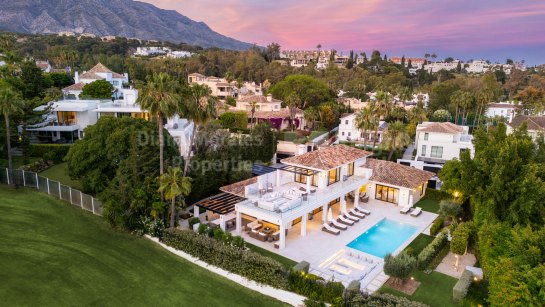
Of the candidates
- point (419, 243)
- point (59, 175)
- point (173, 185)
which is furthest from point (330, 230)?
point (59, 175)

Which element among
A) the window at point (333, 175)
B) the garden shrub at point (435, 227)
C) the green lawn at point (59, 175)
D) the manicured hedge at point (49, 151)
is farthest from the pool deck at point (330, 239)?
the manicured hedge at point (49, 151)

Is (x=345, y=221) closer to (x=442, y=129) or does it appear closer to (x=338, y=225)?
(x=338, y=225)

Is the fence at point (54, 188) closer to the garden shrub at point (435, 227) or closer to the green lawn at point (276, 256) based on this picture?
the green lawn at point (276, 256)

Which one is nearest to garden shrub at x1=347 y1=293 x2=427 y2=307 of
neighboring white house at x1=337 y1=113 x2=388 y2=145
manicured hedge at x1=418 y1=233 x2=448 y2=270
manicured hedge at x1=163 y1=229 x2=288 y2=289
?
manicured hedge at x1=163 y1=229 x2=288 y2=289

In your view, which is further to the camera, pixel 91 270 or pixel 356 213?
pixel 356 213

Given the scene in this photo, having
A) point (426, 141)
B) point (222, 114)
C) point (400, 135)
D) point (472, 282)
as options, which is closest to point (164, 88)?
point (472, 282)

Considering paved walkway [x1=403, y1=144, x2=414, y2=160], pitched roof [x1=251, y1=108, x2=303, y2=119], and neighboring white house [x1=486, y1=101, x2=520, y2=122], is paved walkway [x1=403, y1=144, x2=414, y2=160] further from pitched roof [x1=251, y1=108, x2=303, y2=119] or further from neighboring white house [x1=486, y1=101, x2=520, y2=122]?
neighboring white house [x1=486, y1=101, x2=520, y2=122]
